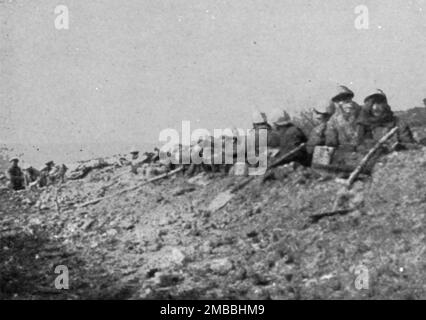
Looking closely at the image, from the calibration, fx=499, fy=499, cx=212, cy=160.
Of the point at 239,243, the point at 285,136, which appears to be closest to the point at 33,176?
the point at 285,136

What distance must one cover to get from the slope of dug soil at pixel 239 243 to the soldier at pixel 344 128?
0.81 metres

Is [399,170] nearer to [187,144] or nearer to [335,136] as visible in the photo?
[335,136]

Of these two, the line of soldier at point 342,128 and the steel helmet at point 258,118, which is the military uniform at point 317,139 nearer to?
the line of soldier at point 342,128

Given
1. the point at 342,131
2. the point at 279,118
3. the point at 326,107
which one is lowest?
the point at 342,131

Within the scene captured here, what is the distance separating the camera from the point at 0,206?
13.7 meters

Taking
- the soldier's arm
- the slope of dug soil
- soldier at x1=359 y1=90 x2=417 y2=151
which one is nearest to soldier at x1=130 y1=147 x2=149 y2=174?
the slope of dug soil

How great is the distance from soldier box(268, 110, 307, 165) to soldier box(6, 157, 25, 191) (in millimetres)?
9105

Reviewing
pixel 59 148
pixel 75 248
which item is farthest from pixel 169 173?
pixel 59 148

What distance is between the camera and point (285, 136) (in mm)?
10047

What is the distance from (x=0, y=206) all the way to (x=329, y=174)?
9.24 m

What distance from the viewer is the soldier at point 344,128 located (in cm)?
961

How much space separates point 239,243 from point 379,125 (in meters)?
3.77

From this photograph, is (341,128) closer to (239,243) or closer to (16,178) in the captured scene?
(239,243)

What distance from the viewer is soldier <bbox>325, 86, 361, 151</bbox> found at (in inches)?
378
